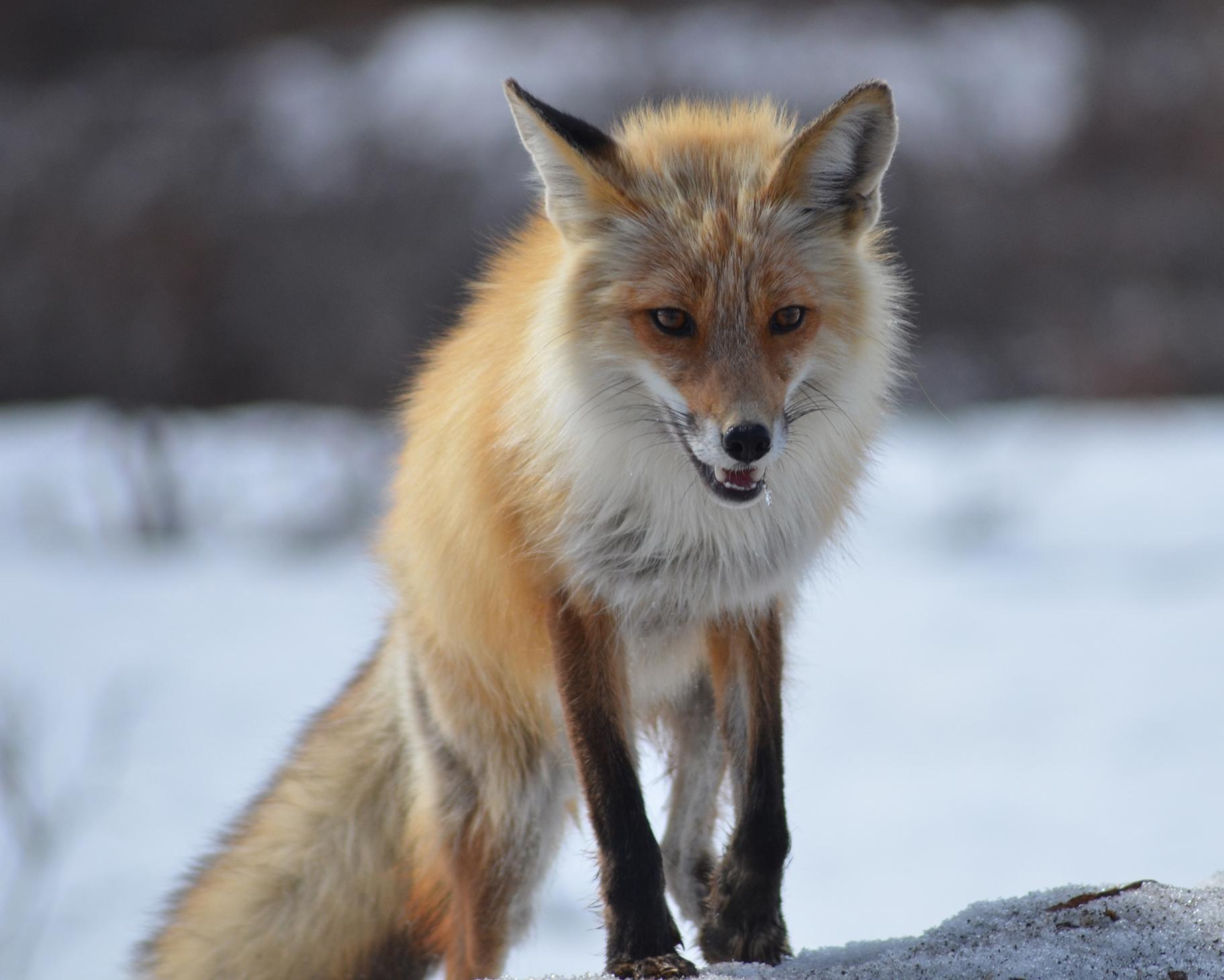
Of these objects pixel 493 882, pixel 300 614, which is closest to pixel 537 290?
pixel 493 882

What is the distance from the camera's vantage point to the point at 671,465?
2.45 metres

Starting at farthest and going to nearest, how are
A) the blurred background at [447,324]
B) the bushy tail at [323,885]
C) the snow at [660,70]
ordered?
1. the snow at [660,70]
2. the blurred background at [447,324]
3. the bushy tail at [323,885]

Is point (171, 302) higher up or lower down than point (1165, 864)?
higher up

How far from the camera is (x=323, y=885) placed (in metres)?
3.08

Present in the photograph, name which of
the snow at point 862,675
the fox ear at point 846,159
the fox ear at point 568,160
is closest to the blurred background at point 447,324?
the snow at point 862,675

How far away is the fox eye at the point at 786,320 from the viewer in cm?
229

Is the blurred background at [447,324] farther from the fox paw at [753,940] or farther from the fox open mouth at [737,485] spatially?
the fox open mouth at [737,485]

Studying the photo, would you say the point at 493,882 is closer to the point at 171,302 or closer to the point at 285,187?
the point at 171,302

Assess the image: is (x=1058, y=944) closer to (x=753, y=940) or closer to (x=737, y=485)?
(x=753, y=940)

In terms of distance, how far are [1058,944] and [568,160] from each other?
5.36ft

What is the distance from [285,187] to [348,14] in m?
3.42

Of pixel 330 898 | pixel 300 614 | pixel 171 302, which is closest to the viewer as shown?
pixel 330 898

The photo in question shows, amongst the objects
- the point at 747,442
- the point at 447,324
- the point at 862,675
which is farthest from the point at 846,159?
the point at 447,324

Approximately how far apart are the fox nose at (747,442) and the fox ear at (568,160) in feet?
1.87
